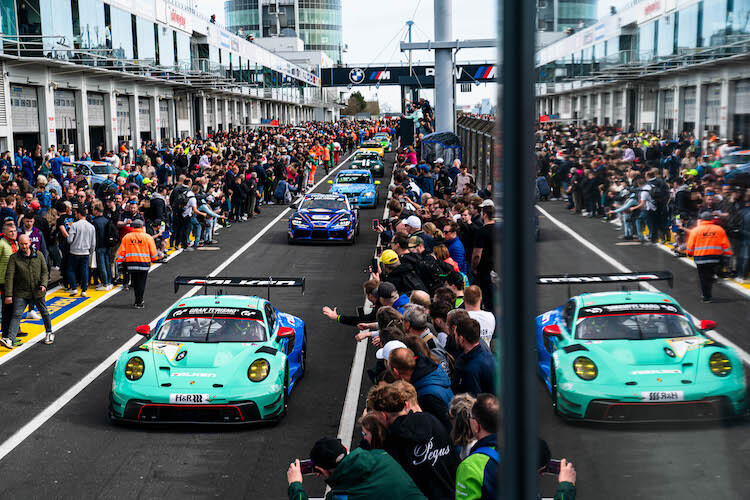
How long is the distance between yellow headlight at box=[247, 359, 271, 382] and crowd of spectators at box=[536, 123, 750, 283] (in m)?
7.78

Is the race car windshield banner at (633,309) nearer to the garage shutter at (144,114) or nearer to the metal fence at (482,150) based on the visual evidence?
the metal fence at (482,150)

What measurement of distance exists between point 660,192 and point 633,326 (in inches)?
24.5

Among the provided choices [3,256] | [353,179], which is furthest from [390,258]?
[353,179]

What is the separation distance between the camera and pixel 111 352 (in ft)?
40.9

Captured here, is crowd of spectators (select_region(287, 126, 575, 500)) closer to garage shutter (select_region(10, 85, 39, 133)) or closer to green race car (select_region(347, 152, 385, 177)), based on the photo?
garage shutter (select_region(10, 85, 39, 133))

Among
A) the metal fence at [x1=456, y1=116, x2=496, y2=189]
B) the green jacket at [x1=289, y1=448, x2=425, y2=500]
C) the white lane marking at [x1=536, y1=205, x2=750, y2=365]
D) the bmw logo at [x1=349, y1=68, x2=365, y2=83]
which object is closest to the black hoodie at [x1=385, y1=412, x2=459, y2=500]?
the green jacket at [x1=289, y1=448, x2=425, y2=500]

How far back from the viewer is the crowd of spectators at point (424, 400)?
4.43 meters

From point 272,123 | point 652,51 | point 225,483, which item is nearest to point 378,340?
point 225,483

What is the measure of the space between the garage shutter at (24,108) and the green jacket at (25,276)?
24630mm

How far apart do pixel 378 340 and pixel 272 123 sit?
70.8 meters

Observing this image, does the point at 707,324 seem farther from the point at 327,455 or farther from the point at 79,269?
the point at 79,269

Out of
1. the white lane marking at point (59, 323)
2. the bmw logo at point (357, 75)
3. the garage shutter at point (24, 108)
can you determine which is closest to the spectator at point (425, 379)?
the white lane marking at point (59, 323)

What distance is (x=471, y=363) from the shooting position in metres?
6.51

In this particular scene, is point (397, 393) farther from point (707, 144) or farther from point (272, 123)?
point (272, 123)
